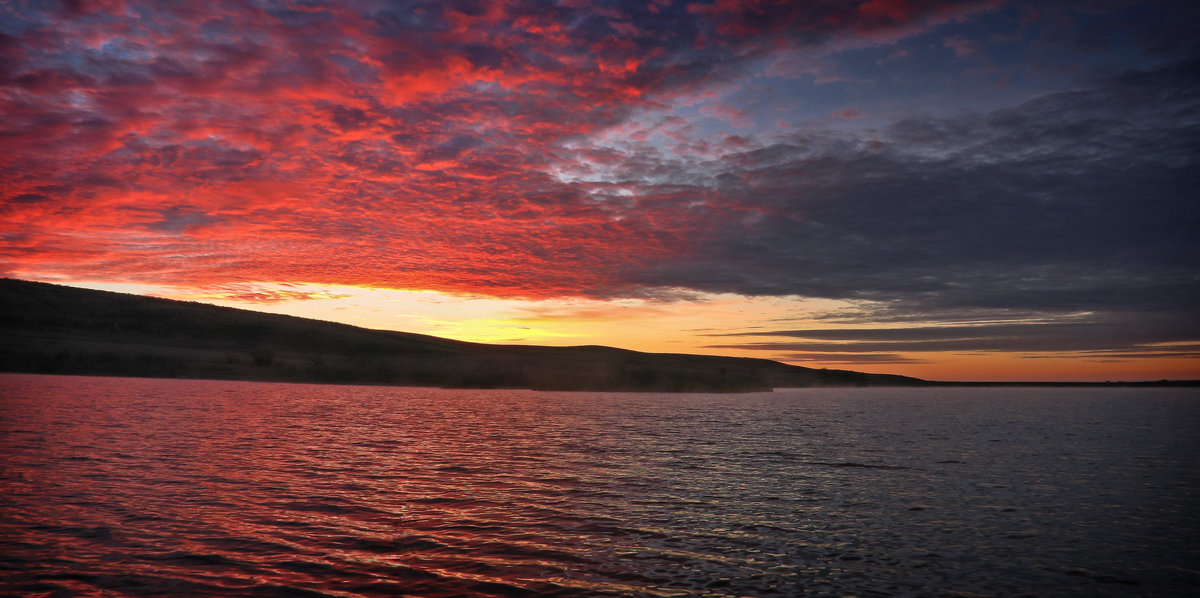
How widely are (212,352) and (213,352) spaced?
204mm

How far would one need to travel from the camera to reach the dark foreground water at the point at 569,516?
16203mm

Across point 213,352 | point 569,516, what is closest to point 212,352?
point 213,352

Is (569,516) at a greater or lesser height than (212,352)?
lesser

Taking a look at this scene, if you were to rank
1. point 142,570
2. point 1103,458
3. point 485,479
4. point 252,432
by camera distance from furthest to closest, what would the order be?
point 252,432 < point 1103,458 < point 485,479 < point 142,570

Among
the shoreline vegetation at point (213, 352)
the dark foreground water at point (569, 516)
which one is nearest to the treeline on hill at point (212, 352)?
the shoreline vegetation at point (213, 352)

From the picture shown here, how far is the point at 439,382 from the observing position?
164375 mm

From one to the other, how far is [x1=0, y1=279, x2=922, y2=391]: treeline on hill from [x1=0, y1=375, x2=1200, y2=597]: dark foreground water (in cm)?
10745

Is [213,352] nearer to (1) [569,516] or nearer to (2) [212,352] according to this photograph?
(2) [212,352]

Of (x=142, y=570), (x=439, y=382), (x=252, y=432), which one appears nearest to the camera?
(x=142, y=570)

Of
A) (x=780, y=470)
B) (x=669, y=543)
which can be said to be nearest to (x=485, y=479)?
(x=669, y=543)

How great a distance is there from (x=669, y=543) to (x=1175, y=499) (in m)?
23.2

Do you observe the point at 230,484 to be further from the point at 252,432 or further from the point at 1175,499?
the point at 1175,499

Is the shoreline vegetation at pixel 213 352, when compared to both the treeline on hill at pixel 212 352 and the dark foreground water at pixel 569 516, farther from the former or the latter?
the dark foreground water at pixel 569 516

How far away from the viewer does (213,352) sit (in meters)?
160
